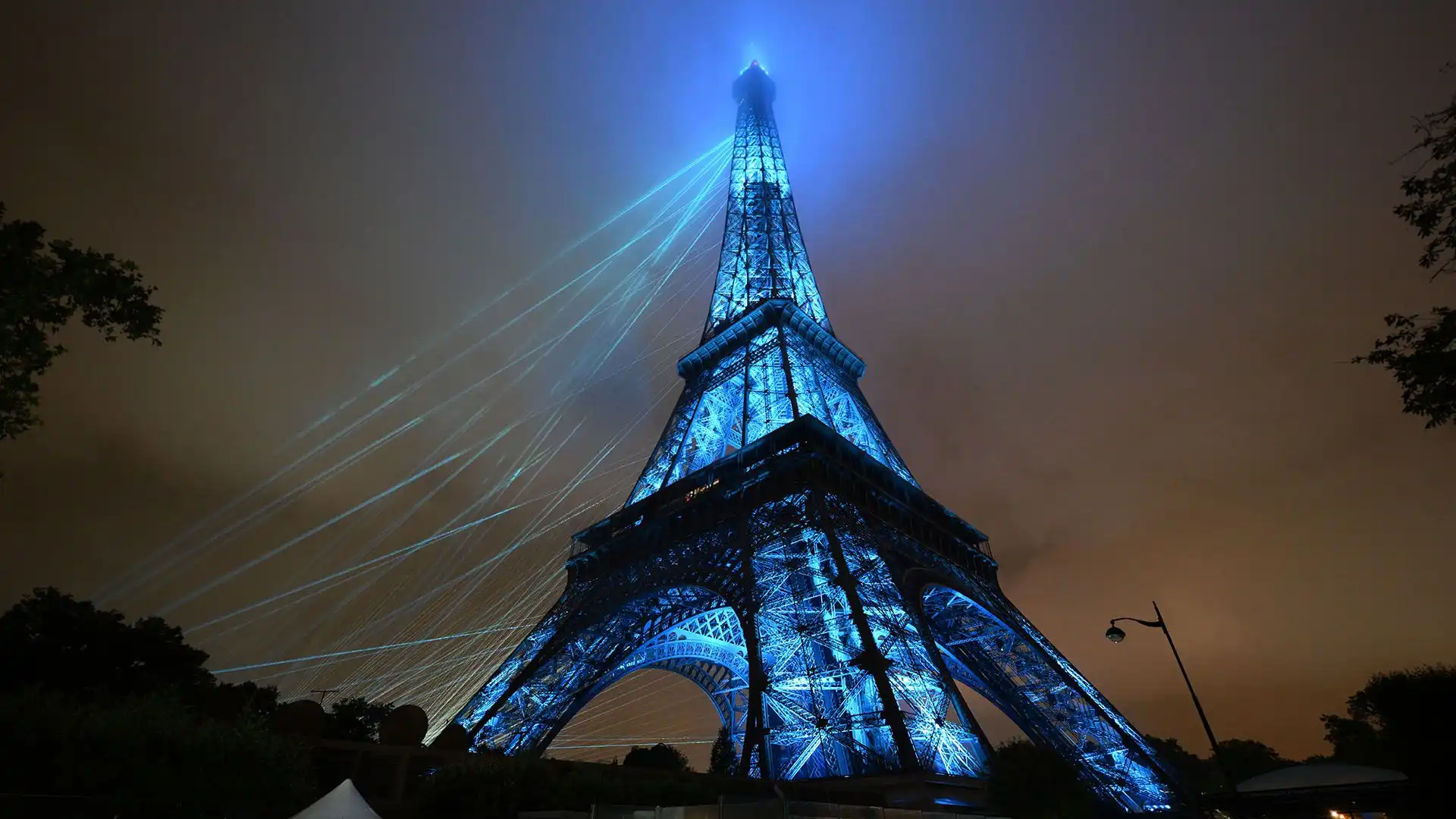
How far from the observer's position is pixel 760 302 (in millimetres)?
34656

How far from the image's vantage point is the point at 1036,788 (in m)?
14.3

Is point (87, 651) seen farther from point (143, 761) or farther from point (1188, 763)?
point (1188, 763)

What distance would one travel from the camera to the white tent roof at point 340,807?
916cm

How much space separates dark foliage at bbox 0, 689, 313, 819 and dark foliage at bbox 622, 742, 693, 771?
3492 centimetres

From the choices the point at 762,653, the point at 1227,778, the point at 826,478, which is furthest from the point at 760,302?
the point at 1227,778

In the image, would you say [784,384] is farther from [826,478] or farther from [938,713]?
[938,713]

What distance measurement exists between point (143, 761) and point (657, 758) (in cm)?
3850

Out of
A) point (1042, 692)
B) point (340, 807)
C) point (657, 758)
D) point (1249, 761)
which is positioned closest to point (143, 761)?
point (340, 807)

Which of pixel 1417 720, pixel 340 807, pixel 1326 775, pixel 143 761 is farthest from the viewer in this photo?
pixel 1417 720

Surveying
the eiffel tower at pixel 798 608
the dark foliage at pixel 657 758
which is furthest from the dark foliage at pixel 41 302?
the dark foliage at pixel 657 758

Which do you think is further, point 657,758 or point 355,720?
point 657,758

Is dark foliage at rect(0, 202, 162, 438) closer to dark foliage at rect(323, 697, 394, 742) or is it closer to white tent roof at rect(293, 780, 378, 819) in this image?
white tent roof at rect(293, 780, 378, 819)

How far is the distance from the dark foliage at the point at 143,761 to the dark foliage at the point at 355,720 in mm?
14755

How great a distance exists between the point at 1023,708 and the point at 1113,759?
356 cm
